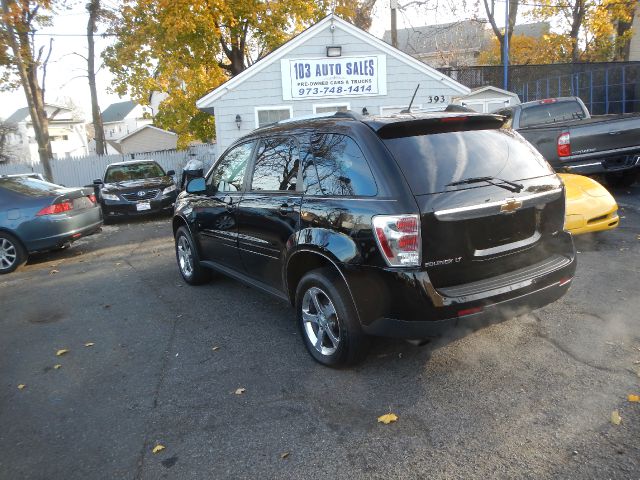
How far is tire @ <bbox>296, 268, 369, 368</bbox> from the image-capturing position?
3289 millimetres

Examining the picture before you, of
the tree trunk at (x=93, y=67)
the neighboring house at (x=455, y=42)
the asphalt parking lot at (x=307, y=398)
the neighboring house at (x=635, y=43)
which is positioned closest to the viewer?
the asphalt parking lot at (x=307, y=398)

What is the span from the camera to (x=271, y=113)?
14945 millimetres

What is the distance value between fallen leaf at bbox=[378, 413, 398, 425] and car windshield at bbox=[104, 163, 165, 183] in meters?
11.7

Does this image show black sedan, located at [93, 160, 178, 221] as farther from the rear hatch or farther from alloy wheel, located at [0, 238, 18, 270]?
the rear hatch

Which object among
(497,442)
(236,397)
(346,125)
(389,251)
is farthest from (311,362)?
(346,125)

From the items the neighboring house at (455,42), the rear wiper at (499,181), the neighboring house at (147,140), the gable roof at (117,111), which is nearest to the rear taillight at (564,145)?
the rear wiper at (499,181)

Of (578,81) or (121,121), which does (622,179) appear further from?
(121,121)

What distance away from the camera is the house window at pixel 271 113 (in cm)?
1484

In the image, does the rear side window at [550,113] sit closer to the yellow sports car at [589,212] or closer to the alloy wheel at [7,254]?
the yellow sports car at [589,212]

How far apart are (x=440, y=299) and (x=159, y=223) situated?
33.7 feet

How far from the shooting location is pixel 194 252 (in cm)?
577

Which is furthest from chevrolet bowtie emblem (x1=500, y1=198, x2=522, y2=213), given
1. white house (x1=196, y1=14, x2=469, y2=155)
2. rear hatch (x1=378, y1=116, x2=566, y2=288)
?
white house (x1=196, y1=14, x2=469, y2=155)

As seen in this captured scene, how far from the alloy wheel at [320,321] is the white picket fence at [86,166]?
17.1 m

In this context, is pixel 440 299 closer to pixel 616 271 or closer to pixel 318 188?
pixel 318 188
